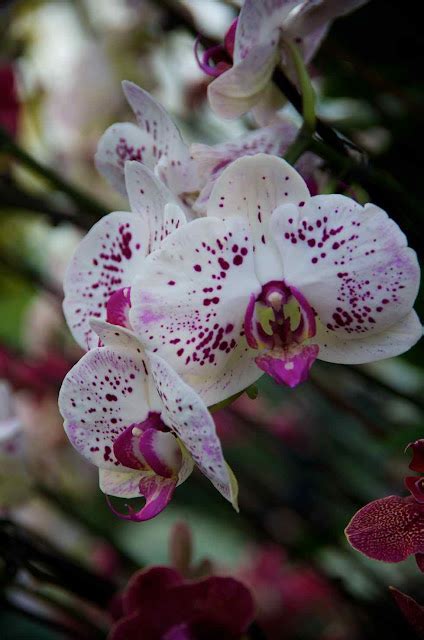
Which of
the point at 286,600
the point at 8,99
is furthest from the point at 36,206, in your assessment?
the point at 286,600

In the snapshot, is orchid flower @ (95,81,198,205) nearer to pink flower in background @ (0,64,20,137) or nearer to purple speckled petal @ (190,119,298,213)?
purple speckled petal @ (190,119,298,213)

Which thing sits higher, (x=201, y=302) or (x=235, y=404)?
(x=201, y=302)

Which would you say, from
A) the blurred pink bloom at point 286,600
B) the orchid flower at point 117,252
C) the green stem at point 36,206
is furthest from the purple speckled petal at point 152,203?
the blurred pink bloom at point 286,600

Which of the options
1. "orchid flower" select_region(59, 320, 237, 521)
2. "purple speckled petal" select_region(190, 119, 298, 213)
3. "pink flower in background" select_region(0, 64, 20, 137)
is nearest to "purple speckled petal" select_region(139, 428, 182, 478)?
"orchid flower" select_region(59, 320, 237, 521)

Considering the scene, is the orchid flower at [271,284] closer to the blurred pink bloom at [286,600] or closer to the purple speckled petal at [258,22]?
the purple speckled petal at [258,22]

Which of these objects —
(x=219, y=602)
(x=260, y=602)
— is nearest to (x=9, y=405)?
(x=219, y=602)

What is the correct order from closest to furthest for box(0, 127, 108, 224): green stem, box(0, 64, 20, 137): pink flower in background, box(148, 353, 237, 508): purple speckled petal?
box(148, 353, 237, 508): purple speckled petal < box(0, 127, 108, 224): green stem < box(0, 64, 20, 137): pink flower in background

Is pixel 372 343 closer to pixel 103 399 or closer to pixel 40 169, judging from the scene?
pixel 103 399
